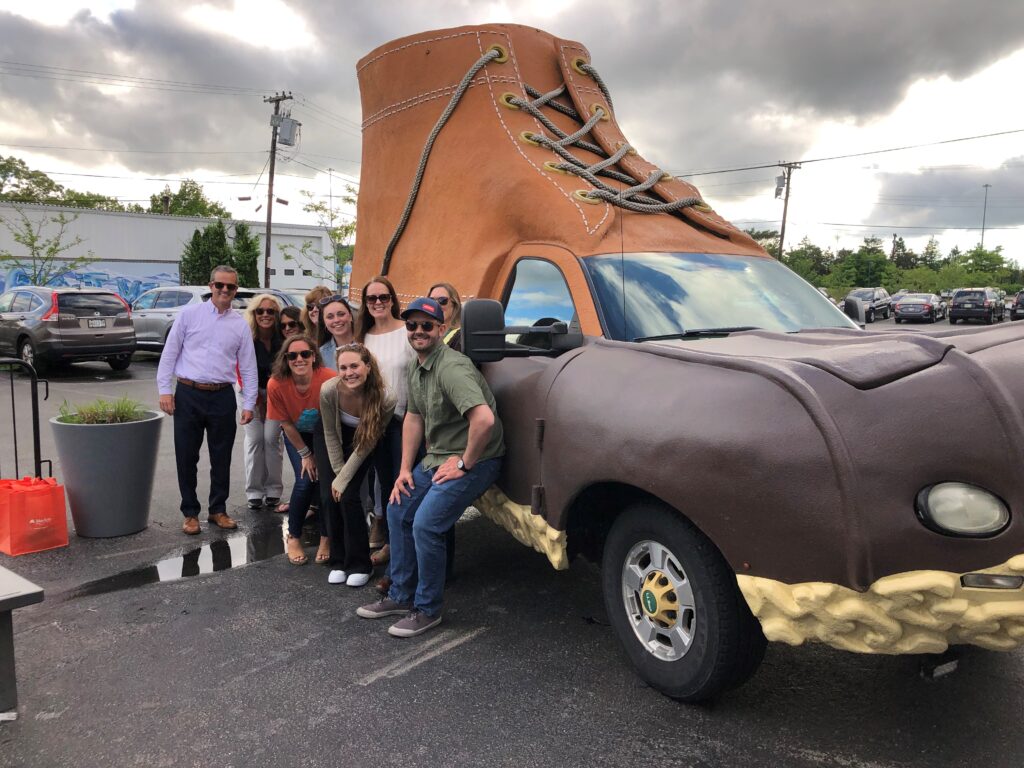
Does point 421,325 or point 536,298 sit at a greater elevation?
point 536,298

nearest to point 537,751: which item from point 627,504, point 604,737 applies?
point 604,737

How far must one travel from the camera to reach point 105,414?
5.23 meters

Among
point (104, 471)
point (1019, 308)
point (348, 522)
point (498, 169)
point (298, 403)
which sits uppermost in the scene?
point (1019, 308)

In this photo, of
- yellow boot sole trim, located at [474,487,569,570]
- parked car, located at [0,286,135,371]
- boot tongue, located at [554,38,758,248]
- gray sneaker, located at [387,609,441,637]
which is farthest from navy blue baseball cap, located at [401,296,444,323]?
parked car, located at [0,286,135,371]

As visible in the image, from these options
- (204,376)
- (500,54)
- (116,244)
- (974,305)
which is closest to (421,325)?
(204,376)

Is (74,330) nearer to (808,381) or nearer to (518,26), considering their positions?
(518,26)

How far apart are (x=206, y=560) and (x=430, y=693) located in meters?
2.35

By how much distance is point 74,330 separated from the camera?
13.9 meters

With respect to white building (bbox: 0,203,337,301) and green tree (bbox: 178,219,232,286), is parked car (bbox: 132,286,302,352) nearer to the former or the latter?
white building (bbox: 0,203,337,301)

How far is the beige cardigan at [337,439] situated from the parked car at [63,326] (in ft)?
39.0

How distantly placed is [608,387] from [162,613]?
2.71 m

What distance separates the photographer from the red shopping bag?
4.80 metres

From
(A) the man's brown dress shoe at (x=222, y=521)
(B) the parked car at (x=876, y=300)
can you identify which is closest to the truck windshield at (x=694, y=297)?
(A) the man's brown dress shoe at (x=222, y=521)

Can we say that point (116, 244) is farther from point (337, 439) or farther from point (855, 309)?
point (855, 309)
